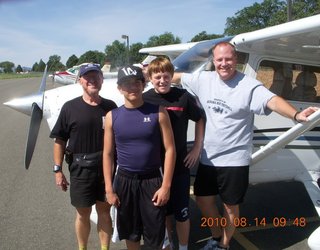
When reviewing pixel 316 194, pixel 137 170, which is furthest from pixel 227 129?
pixel 316 194

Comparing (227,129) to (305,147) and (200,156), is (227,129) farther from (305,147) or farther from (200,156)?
(305,147)

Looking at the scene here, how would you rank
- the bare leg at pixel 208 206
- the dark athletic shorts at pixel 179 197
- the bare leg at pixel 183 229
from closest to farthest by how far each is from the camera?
the dark athletic shorts at pixel 179 197
the bare leg at pixel 183 229
the bare leg at pixel 208 206

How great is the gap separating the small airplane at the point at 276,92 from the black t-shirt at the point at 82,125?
0.70 metres

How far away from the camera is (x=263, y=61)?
399 centimetres

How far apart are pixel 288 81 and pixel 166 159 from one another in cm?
195

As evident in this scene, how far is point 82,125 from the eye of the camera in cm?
299

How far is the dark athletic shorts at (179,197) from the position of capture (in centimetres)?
304

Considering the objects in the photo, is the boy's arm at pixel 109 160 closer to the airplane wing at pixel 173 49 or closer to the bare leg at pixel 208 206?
the bare leg at pixel 208 206

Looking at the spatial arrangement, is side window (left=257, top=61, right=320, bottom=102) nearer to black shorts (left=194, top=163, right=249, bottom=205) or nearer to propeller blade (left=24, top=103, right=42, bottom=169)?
black shorts (left=194, top=163, right=249, bottom=205)

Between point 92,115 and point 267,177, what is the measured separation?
2.00 metres

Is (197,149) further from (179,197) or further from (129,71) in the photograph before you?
(129,71)

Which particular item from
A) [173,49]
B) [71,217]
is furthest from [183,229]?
[173,49]

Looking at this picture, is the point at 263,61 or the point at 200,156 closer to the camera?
the point at 200,156

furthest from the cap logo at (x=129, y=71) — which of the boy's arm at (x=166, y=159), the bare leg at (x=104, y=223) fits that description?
the bare leg at (x=104, y=223)
